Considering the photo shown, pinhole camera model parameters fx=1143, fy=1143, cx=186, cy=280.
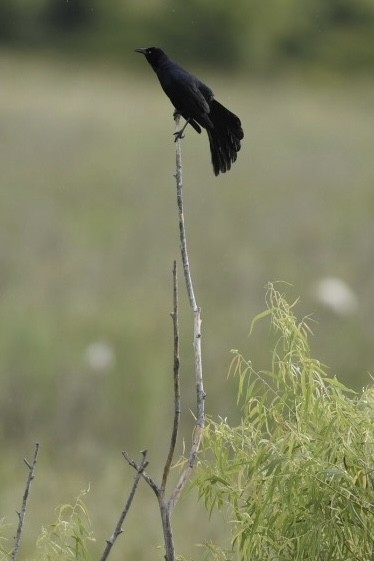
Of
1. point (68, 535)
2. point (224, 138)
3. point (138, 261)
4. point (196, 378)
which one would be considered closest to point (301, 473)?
point (196, 378)

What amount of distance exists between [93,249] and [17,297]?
1950 millimetres

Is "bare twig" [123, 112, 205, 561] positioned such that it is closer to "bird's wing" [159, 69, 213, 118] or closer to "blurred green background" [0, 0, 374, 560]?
"bird's wing" [159, 69, 213, 118]

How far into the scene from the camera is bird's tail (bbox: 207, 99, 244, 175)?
5.54ft

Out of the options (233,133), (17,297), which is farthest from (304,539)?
(17,297)

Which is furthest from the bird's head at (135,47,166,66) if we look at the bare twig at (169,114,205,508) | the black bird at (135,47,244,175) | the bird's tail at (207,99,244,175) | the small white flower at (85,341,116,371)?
the small white flower at (85,341,116,371)

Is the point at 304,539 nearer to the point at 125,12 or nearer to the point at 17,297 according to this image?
the point at 17,297

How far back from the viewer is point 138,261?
9852 mm

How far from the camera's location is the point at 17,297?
8.60m

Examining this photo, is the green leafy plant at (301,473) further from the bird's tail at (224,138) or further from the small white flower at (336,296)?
the small white flower at (336,296)

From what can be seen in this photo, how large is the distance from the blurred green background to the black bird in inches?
12.7

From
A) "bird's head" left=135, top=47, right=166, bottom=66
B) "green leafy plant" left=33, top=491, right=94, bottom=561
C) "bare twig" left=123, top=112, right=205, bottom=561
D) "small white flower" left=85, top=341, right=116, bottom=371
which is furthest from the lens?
"small white flower" left=85, top=341, right=116, bottom=371

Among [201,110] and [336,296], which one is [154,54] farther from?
[336,296]

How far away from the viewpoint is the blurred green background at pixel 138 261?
6.70 m

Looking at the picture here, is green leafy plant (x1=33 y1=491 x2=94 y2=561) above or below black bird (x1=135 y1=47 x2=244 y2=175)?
below
